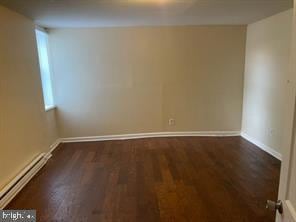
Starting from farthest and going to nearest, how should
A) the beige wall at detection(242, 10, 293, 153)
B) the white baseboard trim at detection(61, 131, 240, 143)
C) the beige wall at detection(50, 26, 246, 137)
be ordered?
the white baseboard trim at detection(61, 131, 240, 143), the beige wall at detection(50, 26, 246, 137), the beige wall at detection(242, 10, 293, 153)

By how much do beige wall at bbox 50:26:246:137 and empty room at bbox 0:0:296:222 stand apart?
2 cm

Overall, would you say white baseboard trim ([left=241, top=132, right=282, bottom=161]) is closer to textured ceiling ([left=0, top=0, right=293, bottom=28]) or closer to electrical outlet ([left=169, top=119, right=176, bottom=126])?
electrical outlet ([left=169, top=119, right=176, bottom=126])

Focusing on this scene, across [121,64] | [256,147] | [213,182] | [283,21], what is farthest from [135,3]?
[256,147]

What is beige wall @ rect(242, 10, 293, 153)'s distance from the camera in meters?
3.31

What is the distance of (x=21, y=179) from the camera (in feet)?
9.01

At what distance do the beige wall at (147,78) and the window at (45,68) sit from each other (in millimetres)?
129

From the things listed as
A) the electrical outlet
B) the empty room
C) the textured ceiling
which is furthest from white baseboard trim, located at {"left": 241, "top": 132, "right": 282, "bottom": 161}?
the textured ceiling

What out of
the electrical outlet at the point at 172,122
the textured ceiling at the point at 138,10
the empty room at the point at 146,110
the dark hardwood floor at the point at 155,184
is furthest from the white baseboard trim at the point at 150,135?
the textured ceiling at the point at 138,10

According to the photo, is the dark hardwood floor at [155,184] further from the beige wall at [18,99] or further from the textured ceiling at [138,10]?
the textured ceiling at [138,10]

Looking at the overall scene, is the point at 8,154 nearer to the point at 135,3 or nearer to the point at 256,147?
the point at 135,3

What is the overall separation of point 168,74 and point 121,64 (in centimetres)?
93

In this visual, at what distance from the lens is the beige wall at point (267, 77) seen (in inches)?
130

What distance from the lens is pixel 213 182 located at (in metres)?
2.84

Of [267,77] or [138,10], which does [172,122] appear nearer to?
[267,77]
